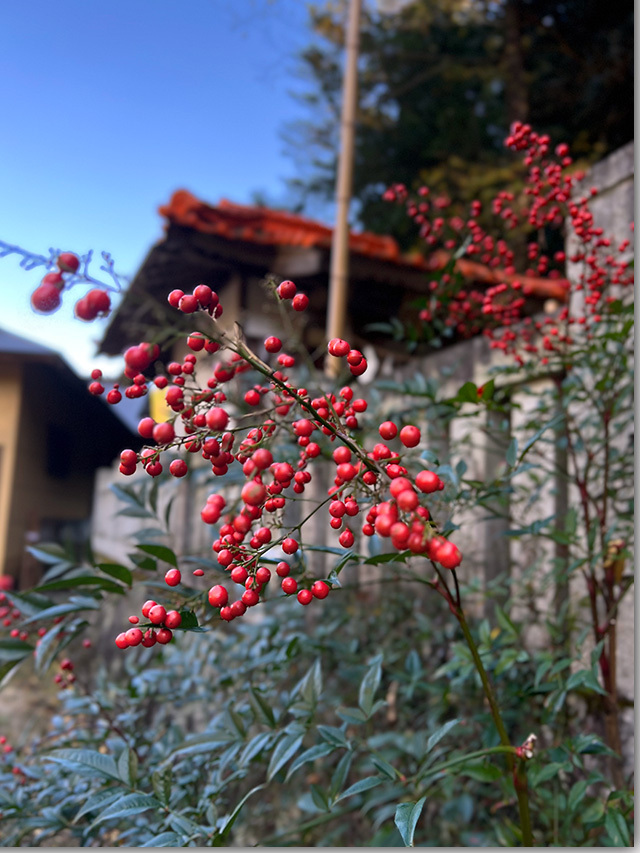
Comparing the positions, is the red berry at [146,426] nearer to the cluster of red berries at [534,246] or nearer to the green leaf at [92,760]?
the green leaf at [92,760]

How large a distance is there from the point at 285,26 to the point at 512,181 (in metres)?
2.39

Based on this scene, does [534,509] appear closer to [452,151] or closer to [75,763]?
[75,763]

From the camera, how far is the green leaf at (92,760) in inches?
22.8

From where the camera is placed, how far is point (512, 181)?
391 centimetres

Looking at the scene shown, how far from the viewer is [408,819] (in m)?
0.44

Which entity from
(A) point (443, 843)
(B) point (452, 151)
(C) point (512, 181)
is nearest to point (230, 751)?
(A) point (443, 843)

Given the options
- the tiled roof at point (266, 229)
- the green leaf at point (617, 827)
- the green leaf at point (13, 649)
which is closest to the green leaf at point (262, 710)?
the green leaf at point (13, 649)

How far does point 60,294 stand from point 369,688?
18.9 inches

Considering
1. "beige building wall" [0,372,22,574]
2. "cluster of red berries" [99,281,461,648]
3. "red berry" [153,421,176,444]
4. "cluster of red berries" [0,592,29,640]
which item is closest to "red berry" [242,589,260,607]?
"cluster of red berries" [99,281,461,648]

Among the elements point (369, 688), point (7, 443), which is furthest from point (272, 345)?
point (7, 443)

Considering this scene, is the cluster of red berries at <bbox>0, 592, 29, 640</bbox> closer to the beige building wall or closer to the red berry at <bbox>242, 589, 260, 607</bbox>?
the red berry at <bbox>242, 589, 260, 607</bbox>

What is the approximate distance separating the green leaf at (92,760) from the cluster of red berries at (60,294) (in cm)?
44

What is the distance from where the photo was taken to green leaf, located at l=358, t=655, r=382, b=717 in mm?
618

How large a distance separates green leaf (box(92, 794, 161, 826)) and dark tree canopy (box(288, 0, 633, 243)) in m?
3.63
